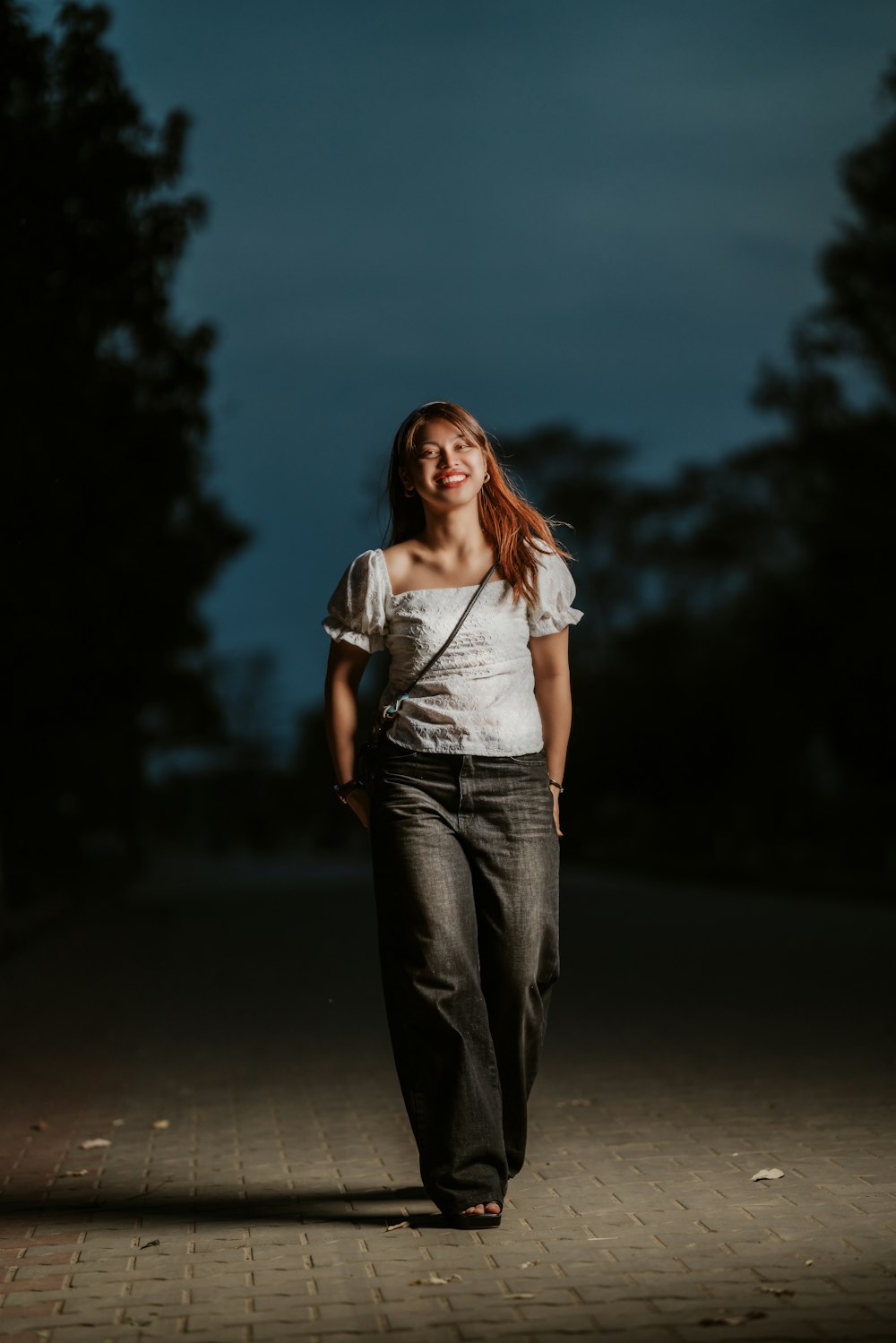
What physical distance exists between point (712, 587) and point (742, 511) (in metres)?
3.54

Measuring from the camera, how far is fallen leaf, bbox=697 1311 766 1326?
3900mm

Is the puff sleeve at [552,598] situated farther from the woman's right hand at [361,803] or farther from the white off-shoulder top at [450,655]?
the woman's right hand at [361,803]

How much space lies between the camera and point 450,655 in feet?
16.7

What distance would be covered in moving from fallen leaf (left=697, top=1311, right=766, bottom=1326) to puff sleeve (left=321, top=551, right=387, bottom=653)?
6.64 ft

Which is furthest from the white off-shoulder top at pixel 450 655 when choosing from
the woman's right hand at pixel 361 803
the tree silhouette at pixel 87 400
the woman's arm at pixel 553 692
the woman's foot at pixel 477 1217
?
the tree silhouette at pixel 87 400

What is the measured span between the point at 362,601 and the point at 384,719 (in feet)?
1.09

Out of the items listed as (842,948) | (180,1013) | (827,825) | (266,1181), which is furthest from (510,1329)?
(827,825)

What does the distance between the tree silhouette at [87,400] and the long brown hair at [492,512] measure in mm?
8177

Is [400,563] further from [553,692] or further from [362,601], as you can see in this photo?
[553,692]

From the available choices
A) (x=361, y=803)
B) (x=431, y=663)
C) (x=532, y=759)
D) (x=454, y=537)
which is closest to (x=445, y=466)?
(x=454, y=537)

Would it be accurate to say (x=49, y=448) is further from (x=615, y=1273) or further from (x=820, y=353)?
(x=820, y=353)

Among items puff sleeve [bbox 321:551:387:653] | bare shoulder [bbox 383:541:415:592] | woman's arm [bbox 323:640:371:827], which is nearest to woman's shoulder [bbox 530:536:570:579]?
bare shoulder [bbox 383:541:415:592]

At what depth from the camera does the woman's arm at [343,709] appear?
520 centimetres

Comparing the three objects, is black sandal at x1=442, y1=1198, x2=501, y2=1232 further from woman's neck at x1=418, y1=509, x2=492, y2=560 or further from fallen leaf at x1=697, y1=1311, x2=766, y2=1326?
woman's neck at x1=418, y1=509, x2=492, y2=560
